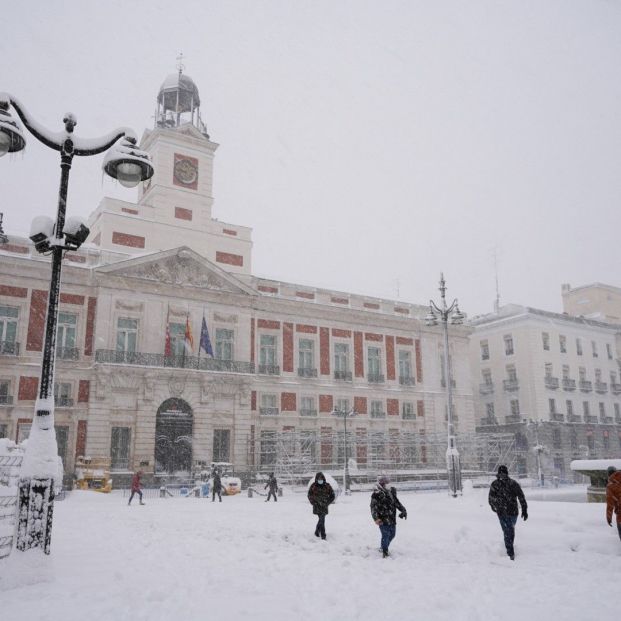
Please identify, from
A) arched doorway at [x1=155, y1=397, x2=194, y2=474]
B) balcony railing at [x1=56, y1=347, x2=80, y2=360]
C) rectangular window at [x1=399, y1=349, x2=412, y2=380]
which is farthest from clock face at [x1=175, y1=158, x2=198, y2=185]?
rectangular window at [x1=399, y1=349, x2=412, y2=380]

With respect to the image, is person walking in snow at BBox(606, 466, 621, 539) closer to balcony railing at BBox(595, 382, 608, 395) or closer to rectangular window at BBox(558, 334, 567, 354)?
rectangular window at BBox(558, 334, 567, 354)

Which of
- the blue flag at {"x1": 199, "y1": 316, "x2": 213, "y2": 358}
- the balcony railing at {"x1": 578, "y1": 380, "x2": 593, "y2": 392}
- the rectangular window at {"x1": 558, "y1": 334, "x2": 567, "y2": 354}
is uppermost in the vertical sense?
→ the rectangular window at {"x1": 558, "y1": 334, "x2": 567, "y2": 354}

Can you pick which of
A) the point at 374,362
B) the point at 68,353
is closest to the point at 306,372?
the point at 374,362

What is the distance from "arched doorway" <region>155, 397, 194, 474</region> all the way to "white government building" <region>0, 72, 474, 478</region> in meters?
0.07

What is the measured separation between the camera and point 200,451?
104ft

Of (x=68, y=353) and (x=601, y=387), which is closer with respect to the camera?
(x=68, y=353)

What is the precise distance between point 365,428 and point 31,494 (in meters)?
31.7

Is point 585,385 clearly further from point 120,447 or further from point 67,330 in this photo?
point 67,330

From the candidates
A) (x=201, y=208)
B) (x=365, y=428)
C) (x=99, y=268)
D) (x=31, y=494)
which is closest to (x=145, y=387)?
(x=99, y=268)

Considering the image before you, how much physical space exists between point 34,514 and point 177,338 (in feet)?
83.6

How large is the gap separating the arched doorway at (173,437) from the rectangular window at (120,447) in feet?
5.51

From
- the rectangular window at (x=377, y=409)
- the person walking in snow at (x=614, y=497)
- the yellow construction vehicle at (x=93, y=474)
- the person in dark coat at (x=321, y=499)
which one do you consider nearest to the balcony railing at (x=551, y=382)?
the rectangular window at (x=377, y=409)

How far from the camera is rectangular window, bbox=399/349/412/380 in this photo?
136 ft

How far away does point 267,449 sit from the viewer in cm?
3456
